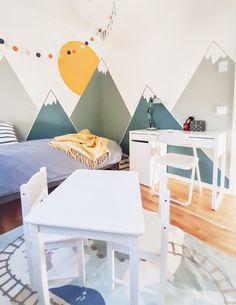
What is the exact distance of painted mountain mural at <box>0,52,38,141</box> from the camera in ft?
8.71

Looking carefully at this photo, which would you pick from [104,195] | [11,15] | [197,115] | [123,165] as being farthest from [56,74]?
[104,195]

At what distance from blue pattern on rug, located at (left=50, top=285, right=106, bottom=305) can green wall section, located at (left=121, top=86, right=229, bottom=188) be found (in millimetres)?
1872

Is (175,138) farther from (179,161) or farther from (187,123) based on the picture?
(187,123)

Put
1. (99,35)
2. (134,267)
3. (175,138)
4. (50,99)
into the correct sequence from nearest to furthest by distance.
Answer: (134,267) < (175,138) < (50,99) < (99,35)

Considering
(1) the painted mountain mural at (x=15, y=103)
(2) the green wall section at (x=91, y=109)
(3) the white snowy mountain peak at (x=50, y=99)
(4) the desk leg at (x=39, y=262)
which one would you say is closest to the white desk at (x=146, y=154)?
(2) the green wall section at (x=91, y=109)

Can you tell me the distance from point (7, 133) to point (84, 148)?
0.98m

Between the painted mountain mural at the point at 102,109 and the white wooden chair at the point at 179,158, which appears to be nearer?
the white wooden chair at the point at 179,158

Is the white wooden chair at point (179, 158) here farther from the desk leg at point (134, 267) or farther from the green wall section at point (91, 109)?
the green wall section at point (91, 109)

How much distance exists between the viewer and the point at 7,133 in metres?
2.52

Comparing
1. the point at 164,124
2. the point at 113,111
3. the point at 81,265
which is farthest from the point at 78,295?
the point at 113,111

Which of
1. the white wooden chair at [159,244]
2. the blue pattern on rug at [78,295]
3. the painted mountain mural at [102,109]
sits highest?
the painted mountain mural at [102,109]

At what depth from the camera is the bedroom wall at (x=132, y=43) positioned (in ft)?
7.50

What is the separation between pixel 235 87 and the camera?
2.09m

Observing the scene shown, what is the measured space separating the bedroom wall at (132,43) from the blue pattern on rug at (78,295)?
1868 mm
